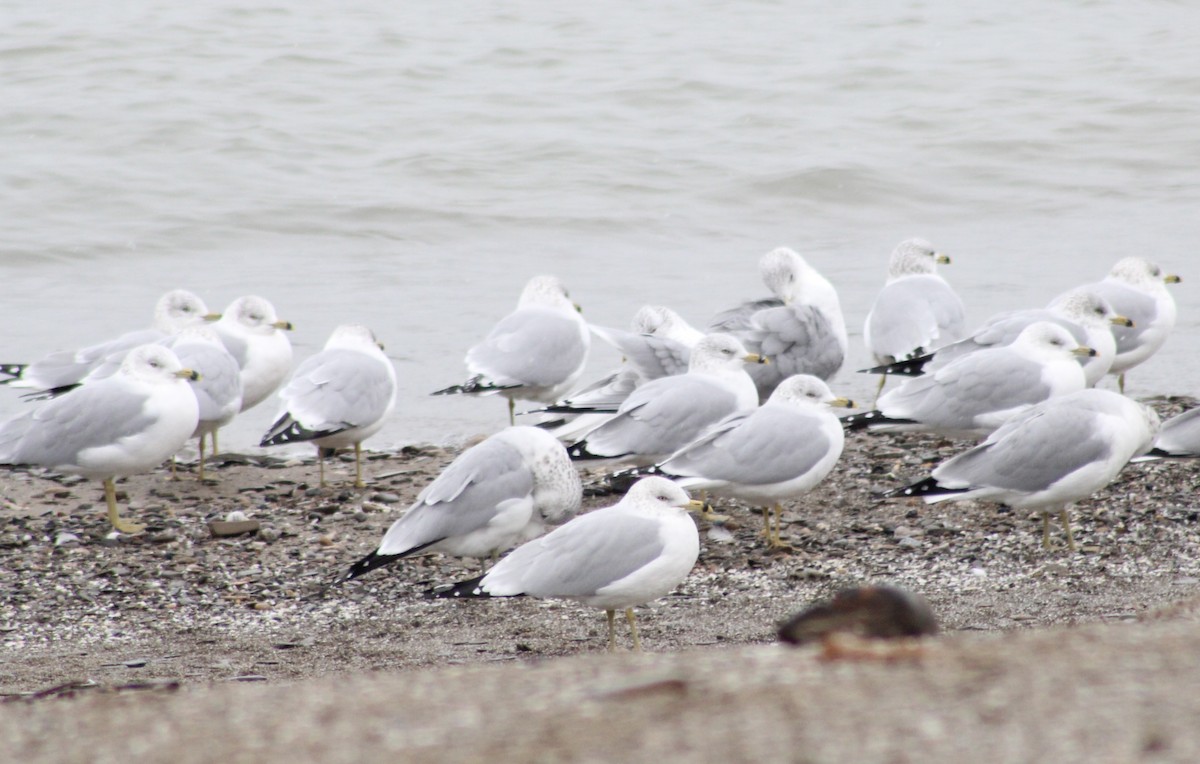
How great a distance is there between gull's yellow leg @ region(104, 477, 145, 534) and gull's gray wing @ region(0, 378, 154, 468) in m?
0.20

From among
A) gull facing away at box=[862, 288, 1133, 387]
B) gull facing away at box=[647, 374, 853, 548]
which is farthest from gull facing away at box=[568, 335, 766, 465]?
gull facing away at box=[862, 288, 1133, 387]

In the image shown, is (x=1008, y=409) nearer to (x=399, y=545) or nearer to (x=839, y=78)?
(x=399, y=545)

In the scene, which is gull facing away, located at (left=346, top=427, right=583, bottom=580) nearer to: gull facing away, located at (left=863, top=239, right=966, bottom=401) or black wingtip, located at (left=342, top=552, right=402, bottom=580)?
black wingtip, located at (left=342, top=552, right=402, bottom=580)

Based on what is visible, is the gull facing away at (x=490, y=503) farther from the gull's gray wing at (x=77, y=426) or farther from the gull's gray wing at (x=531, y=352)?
the gull's gray wing at (x=531, y=352)

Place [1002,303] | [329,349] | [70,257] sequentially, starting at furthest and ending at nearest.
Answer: [70,257] → [1002,303] → [329,349]

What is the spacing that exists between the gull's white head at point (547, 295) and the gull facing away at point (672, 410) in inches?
68.2

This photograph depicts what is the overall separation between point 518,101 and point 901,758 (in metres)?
15.4

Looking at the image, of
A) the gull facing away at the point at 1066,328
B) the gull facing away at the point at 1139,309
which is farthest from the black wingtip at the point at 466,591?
the gull facing away at the point at 1139,309

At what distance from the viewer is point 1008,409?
7.05 metres

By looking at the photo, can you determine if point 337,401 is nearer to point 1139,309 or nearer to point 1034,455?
point 1034,455

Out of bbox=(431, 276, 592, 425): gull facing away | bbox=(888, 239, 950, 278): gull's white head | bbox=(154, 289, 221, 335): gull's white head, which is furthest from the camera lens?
bbox=(888, 239, 950, 278): gull's white head

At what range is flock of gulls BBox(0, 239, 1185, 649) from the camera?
5.66 meters

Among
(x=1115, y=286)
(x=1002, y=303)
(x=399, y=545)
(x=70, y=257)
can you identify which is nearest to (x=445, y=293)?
(x=70, y=257)

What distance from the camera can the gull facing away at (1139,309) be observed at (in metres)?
8.54
